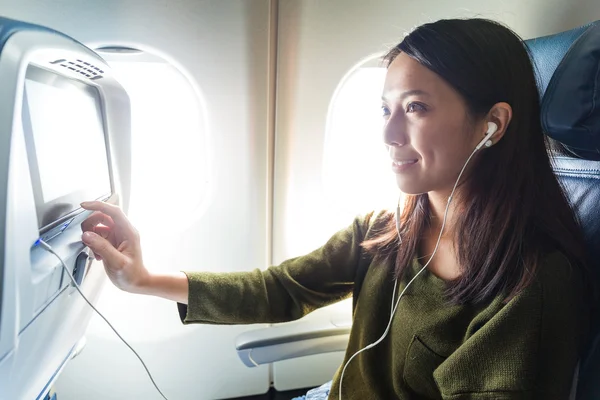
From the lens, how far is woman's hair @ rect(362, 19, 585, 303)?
852 millimetres

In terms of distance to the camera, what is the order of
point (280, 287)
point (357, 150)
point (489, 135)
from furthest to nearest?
point (357, 150) < point (280, 287) < point (489, 135)

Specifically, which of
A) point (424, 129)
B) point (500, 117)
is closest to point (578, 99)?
point (500, 117)

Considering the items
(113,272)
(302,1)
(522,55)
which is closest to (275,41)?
(302,1)

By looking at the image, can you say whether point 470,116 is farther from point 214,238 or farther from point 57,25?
point 57,25

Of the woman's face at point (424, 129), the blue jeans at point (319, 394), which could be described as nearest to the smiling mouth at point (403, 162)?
the woman's face at point (424, 129)

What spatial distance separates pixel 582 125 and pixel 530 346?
15.6 inches

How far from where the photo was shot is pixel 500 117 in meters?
0.88

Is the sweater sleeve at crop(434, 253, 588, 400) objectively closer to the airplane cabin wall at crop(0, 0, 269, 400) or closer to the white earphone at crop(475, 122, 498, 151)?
the white earphone at crop(475, 122, 498, 151)

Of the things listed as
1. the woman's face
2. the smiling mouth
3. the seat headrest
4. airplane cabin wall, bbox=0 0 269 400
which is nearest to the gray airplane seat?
the seat headrest

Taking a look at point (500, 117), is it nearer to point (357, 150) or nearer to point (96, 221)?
point (357, 150)

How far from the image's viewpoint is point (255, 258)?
1535 millimetres

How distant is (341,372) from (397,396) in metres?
0.17

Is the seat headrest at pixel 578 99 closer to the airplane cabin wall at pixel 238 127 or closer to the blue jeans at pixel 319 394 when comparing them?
the airplane cabin wall at pixel 238 127

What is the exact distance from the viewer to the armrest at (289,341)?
121cm
